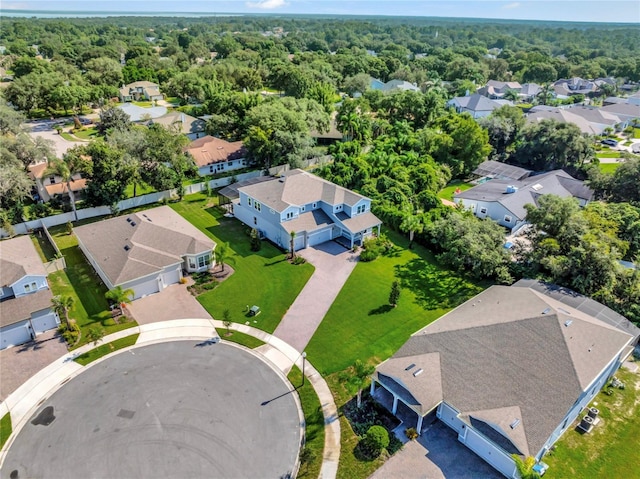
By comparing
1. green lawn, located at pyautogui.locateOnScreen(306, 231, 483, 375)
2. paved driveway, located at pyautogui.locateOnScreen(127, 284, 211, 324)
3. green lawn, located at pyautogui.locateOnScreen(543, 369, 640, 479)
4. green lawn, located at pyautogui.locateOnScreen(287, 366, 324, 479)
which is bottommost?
paved driveway, located at pyautogui.locateOnScreen(127, 284, 211, 324)

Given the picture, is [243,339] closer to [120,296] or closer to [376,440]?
[120,296]

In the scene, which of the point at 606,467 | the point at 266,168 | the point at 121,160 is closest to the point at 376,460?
the point at 606,467

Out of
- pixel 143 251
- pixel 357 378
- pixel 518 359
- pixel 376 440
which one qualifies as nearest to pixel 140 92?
pixel 143 251

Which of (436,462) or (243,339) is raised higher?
(436,462)

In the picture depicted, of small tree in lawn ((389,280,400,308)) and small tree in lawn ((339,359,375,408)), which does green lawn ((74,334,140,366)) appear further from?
small tree in lawn ((389,280,400,308))

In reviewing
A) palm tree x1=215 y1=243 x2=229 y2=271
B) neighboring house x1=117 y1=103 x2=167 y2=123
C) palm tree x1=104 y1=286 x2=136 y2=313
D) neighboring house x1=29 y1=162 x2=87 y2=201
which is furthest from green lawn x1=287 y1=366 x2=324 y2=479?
neighboring house x1=117 y1=103 x2=167 y2=123
